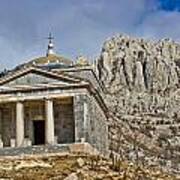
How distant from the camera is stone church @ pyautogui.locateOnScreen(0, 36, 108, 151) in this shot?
52312 millimetres

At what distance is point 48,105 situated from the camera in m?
52.9

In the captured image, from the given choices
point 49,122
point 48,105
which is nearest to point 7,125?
point 49,122

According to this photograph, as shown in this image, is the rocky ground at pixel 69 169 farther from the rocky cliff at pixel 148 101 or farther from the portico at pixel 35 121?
the rocky cliff at pixel 148 101

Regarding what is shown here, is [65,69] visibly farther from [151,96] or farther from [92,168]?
[151,96]

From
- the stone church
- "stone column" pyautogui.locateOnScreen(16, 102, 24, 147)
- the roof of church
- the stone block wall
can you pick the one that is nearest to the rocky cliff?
the roof of church

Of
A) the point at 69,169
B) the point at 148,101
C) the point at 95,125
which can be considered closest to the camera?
the point at 69,169

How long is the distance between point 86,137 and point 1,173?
13.3 metres

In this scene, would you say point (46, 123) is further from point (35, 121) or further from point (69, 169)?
point (69, 169)

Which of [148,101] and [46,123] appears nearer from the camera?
[46,123]

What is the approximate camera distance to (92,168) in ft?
133

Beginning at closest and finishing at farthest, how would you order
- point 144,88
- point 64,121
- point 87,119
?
point 87,119 → point 64,121 → point 144,88

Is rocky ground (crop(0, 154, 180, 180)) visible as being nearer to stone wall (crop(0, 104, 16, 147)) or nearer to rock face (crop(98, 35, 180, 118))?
stone wall (crop(0, 104, 16, 147))

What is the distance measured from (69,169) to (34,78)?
49.2ft

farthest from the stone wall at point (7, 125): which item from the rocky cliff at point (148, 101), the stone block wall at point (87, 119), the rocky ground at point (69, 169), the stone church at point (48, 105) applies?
the rocky cliff at point (148, 101)
